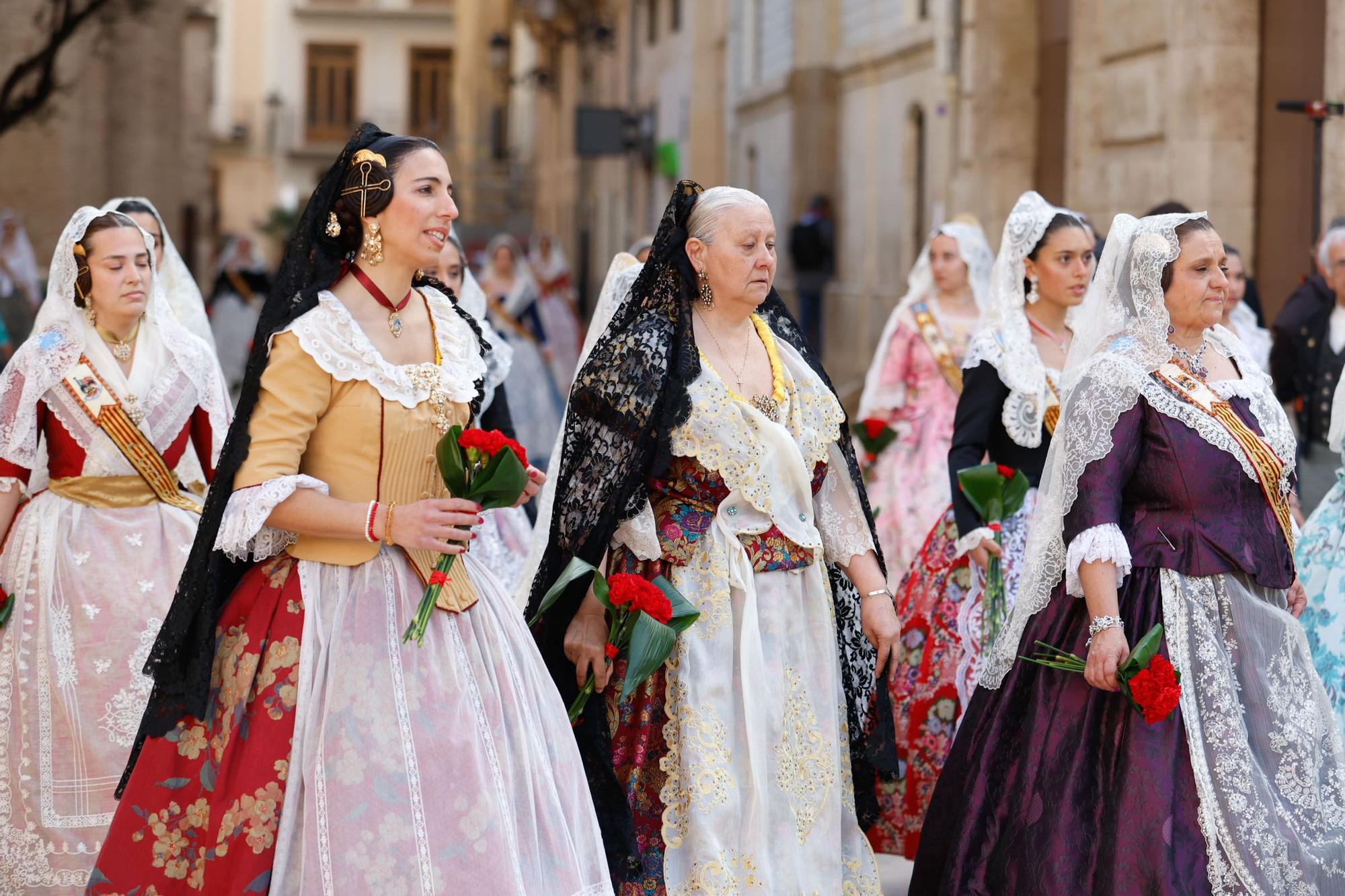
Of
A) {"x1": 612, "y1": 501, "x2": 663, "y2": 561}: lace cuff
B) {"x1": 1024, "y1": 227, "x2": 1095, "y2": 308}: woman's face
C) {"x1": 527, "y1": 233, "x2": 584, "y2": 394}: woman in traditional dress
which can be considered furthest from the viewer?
{"x1": 527, "y1": 233, "x2": 584, "y2": 394}: woman in traditional dress

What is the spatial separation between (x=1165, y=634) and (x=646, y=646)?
4.25 feet

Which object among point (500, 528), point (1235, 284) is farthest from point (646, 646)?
point (1235, 284)

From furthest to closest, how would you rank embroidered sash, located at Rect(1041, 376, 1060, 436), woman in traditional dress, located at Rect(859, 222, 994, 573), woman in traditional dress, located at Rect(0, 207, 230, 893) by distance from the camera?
woman in traditional dress, located at Rect(859, 222, 994, 573)
embroidered sash, located at Rect(1041, 376, 1060, 436)
woman in traditional dress, located at Rect(0, 207, 230, 893)

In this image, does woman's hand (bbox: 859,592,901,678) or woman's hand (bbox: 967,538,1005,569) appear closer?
woman's hand (bbox: 859,592,901,678)

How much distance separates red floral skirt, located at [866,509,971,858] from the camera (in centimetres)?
Result: 568

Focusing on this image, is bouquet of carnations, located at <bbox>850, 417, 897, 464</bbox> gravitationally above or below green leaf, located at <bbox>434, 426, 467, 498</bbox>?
below

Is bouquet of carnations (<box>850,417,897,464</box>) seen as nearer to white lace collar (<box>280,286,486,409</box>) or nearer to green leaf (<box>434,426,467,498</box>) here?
white lace collar (<box>280,286,486,409</box>)

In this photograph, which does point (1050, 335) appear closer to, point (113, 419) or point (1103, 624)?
point (1103, 624)

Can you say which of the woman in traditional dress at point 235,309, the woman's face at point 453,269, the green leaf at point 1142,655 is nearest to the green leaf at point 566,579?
the green leaf at point 1142,655

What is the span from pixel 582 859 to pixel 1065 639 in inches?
57.0

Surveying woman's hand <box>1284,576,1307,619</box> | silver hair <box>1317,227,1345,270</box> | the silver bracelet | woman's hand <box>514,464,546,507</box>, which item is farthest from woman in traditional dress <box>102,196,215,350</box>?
silver hair <box>1317,227,1345,270</box>

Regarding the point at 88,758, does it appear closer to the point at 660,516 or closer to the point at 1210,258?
the point at 660,516

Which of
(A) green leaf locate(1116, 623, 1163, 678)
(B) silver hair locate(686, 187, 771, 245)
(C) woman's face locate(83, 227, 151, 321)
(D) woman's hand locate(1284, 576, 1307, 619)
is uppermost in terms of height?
(B) silver hair locate(686, 187, 771, 245)

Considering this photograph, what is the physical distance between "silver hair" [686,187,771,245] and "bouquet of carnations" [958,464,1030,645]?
4.04ft
